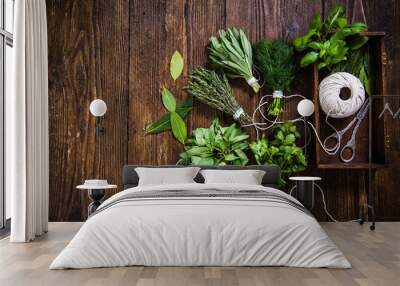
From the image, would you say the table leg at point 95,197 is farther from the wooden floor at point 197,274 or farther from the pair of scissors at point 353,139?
the pair of scissors at point 353,139

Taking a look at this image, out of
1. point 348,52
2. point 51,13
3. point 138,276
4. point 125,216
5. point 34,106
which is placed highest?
point 51,13

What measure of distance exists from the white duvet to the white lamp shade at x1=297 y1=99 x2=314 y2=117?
2199mm

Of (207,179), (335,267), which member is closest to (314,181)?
(207,179)

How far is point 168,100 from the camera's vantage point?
6.21 metres

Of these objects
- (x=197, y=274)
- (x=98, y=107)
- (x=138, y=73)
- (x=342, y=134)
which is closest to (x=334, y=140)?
(x=342, y=134)

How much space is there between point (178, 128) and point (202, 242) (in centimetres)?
254

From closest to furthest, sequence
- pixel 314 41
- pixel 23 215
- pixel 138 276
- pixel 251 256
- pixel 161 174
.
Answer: pixel 138 276 → pixel 251 256 → pixel 23 215 → pixel 161 174 → pixel 314 41

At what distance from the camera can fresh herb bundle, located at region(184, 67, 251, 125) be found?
607 cm

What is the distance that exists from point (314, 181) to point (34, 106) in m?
3.15

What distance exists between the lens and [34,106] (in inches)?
204

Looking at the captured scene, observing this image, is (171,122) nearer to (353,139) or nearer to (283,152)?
(283,152)

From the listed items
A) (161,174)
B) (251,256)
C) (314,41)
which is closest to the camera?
(251,256)

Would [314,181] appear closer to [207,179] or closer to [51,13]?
[207,179]

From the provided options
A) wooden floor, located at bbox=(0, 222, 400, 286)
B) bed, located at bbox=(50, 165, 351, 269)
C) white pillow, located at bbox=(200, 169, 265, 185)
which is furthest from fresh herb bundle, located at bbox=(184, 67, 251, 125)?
bed, located at bbox=(50, 165, 351, 269)
